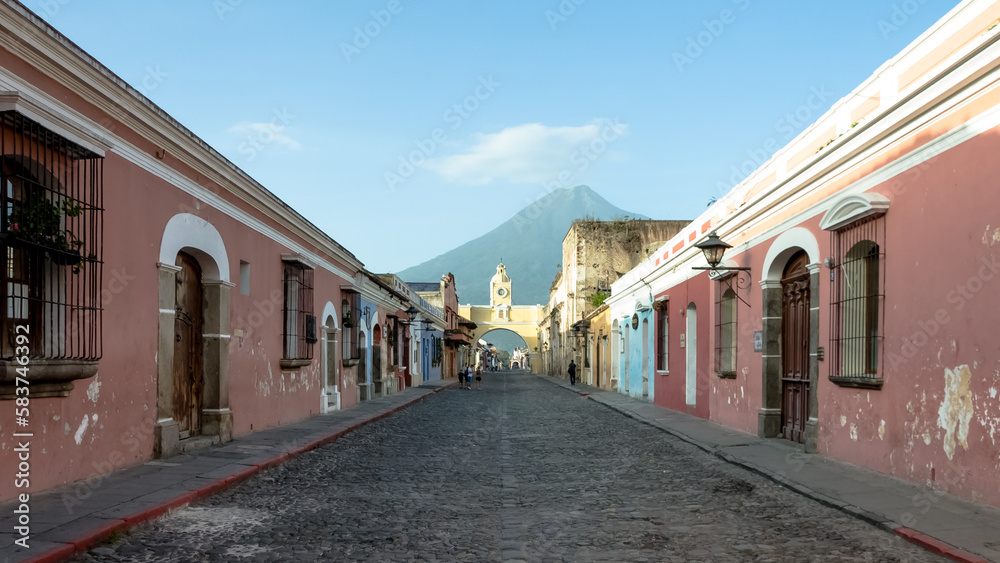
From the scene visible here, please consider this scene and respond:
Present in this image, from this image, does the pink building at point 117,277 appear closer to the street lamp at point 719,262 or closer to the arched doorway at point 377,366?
the street lamp at point 719,262

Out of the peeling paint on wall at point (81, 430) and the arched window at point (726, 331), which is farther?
the arched window at point (726, 331)

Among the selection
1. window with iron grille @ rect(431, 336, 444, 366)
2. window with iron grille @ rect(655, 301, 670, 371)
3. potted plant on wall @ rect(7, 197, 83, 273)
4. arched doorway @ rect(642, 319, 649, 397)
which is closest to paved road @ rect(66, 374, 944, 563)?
potted plant on wall @ rect(7, 197, 83, 273)

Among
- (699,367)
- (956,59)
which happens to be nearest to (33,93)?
(956,59)

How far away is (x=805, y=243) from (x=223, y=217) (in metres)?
8.01

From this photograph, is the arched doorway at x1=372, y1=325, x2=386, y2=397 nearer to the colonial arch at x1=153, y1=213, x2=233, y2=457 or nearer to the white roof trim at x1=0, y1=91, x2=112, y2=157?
the colonial arch at x1=153, y1=213, x2=233, y2=457

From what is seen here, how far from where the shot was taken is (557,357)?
187 ft

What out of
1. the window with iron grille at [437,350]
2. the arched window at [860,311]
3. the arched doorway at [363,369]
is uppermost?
the arched window at [860,311]

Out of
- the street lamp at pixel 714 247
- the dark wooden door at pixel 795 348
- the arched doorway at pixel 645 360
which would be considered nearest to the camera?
the dark wooden door at pixel 795 348

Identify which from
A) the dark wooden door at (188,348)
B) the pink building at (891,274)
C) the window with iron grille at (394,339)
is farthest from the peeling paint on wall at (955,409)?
the window with iron grille at (394,339)

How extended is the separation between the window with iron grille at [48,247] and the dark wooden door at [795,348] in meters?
8.90

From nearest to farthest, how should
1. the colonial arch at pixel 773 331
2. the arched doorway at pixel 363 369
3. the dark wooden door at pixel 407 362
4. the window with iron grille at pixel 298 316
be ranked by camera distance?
1. the colonial arch at pixel 773 331
2. the window with iron grille at pixel 298 316
3. the arched doorway at pixel 363 369
4. the dark wooden door at pixel 407 362

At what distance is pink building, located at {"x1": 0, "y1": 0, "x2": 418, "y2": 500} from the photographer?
6410 mm

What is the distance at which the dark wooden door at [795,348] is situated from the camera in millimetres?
11414

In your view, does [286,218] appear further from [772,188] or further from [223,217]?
[772,188]
